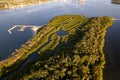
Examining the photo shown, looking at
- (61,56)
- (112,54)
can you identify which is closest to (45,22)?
(61,56)

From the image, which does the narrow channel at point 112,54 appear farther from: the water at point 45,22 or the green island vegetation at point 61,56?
the green island vegetation at point 61,56

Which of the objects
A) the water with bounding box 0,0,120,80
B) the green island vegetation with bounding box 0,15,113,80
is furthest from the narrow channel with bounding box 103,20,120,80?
the green island vegetation with bounding box 0,15,113,80

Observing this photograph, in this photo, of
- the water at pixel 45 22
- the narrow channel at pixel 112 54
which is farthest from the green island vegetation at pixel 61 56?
the water at pixel 45 22

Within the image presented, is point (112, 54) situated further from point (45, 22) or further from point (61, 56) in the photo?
point (45, 22)

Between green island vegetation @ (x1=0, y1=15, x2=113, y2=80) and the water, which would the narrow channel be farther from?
green island vegetation @ (x1=0, y1=15, x2=113, y2=80)

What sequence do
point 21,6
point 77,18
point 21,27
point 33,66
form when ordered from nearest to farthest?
point 33,66 → point 21,27 → point 77,18 → point 21,6

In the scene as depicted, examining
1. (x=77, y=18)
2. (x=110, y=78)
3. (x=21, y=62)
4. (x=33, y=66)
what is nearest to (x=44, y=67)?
(x=33, y=66)

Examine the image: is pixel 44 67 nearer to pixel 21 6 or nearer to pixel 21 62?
pixel 21 62

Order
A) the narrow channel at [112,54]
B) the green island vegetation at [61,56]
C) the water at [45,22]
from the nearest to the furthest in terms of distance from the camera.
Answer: the green island vegetation at [61,56]
the narrow channel at [112,54]
the water at [45,22]
